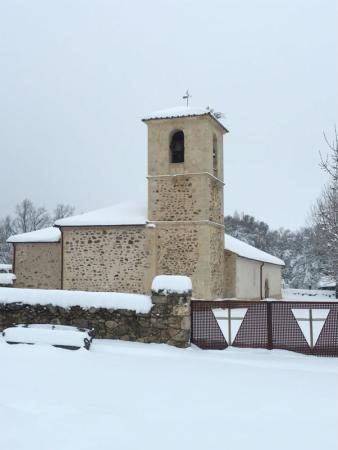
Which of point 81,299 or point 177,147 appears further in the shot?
point 177,147

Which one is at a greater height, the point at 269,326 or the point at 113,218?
the point at 113,218

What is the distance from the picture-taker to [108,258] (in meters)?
20.5

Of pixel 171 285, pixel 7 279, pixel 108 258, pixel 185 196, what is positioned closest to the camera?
pixel 171 285

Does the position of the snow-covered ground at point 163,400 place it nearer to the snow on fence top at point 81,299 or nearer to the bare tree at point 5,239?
the snow on fence top at point 81,299

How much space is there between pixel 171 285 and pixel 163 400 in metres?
3.84

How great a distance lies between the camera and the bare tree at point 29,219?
5106 cm

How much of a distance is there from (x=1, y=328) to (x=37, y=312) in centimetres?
98

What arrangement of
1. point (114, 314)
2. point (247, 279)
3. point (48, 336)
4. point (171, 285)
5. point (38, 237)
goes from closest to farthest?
point (48, 336) → point (171, 285) → point (114, 314) → point (38, 237) → point (247, 279)

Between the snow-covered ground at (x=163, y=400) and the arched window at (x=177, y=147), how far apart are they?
43.5ft

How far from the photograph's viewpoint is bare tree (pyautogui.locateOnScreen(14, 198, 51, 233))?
51062 millimetres

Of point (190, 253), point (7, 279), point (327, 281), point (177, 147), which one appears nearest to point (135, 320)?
point (190, 253)

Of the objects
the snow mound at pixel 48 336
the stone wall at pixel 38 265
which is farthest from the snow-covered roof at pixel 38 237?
the snow mound at pixel 48 336

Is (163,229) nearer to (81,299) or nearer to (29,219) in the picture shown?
(81,299)

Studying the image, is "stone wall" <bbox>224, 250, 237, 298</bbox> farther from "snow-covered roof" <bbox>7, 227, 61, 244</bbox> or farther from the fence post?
the fence post
